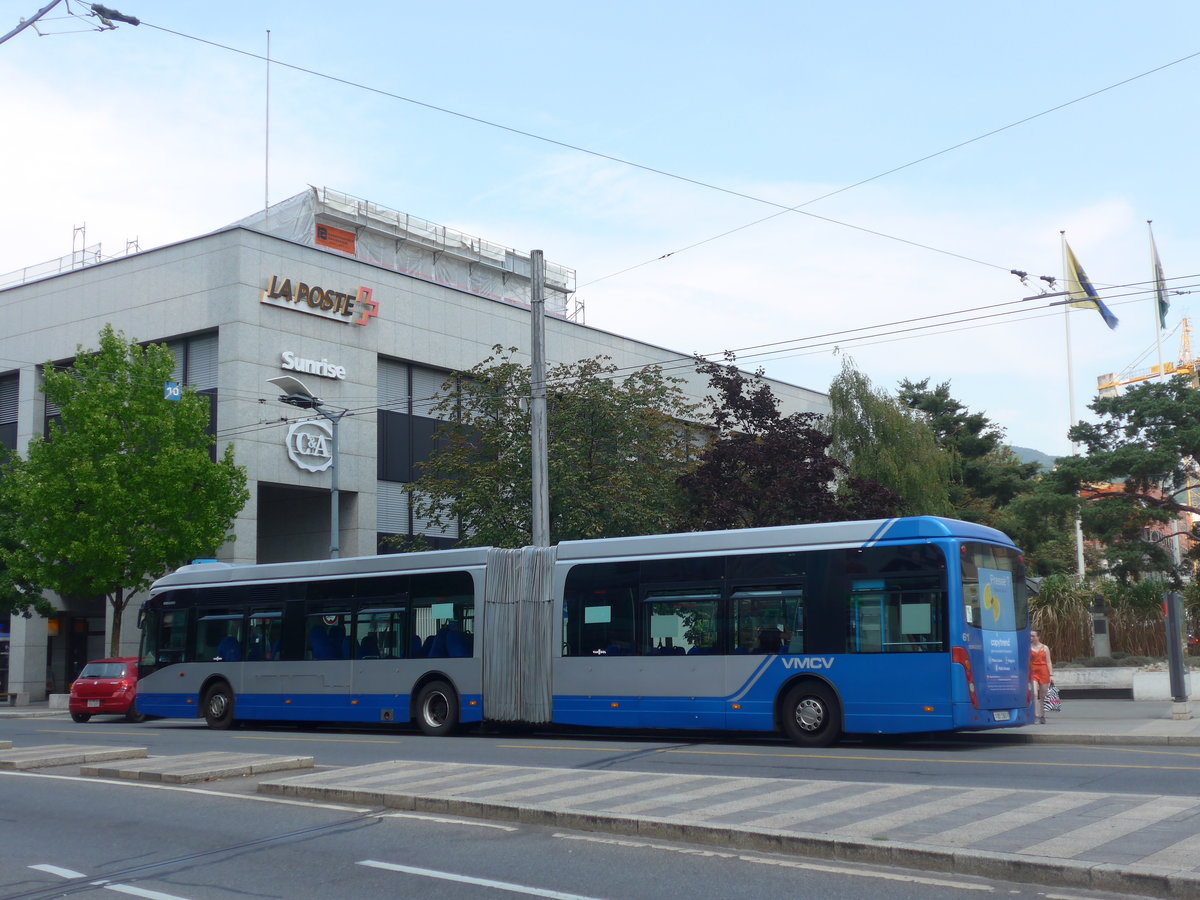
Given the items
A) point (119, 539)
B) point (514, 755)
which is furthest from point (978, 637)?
point (119, 539)

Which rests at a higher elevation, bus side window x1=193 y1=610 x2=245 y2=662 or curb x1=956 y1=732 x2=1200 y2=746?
bus side window x1=193 y1=610 x2=245 y2=662

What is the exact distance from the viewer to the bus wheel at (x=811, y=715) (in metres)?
16.8

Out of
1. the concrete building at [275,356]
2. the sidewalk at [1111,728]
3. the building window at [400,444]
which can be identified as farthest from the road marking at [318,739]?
the building window at [400,444]

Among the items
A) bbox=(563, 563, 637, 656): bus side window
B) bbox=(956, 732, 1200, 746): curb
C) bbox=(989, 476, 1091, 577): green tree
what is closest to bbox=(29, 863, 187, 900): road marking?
bbox=(563, 563, 637, 656): bus side window

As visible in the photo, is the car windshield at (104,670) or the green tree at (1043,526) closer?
the car windshield at (104,670)

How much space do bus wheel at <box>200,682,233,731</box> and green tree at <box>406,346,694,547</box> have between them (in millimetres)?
8779

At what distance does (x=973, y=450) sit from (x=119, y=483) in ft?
132

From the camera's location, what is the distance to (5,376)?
143 feet

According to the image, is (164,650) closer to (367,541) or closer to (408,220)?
(367,541)

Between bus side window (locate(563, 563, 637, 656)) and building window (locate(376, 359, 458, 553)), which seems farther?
building window (locate(376, 359, 458, 553))

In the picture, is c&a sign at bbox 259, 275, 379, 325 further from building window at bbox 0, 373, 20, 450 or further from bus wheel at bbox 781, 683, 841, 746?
bus wheel at bbox 781, 683, 841, 746

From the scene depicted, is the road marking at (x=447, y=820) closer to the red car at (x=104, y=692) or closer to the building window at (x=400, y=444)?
the red car at (x=104, y=692)

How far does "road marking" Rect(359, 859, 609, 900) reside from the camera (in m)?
7.54

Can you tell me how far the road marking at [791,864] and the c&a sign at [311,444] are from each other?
29.8 meters
